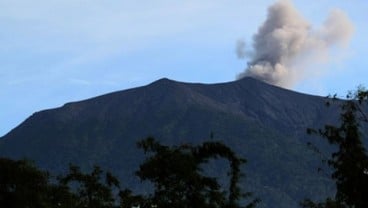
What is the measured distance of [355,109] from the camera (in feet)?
78.8

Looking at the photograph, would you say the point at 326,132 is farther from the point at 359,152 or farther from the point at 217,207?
the point at 217,207

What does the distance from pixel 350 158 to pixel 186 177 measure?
5281 mm

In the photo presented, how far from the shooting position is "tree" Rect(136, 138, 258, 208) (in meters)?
25.2

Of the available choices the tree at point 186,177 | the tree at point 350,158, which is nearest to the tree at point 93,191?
the tree at point 186,177

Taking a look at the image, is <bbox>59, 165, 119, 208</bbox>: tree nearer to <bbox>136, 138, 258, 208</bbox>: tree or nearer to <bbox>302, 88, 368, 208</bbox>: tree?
<bbox>136, 138, 258, 208</bbox>: tree

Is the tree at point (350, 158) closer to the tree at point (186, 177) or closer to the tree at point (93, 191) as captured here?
the tree at point (186, 177)

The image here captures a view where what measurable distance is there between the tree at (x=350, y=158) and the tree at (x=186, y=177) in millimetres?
3243

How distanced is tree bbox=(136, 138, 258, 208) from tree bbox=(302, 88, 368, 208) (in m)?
3.24

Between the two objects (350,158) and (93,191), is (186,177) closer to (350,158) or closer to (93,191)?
(350,158)

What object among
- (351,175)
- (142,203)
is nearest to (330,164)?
(351,175)

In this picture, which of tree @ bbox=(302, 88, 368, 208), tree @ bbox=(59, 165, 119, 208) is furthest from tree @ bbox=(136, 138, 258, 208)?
tree @ bbox=(59, 165, 119, 208)

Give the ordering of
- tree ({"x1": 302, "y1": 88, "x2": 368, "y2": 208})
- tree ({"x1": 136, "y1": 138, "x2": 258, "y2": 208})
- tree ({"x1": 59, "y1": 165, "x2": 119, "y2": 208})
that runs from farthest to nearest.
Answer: tree ({"x1": 59, "y1": 165, "x2": 119, "y2": 208}), tree ({"x1": 136, "y1": 138, "x2": 258, "y2": 208}), tree ({"x1": 302, "y1": 88, "x2": 368, "y2": 208})

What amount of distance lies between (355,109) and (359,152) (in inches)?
62.0

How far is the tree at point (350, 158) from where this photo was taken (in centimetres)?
2264
